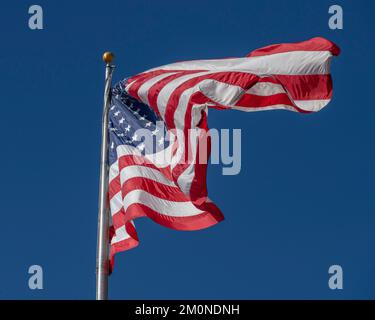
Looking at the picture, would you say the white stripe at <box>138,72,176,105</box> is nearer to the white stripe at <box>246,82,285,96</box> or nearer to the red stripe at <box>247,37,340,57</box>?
the white stripe at <box>246,82,285,96</box>

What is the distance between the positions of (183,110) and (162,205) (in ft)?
5.85

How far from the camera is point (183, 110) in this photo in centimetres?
2883

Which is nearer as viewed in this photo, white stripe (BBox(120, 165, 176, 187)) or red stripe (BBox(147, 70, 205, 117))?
white stripe (BBox(120, 165, 176, 187))

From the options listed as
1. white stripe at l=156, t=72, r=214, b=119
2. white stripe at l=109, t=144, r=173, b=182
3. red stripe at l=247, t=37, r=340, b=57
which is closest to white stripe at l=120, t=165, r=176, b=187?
white stripe at l=109, t=144, r=173, b=182

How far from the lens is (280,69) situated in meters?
29.7

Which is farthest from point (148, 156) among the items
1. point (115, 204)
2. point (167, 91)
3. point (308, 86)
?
point (308, 86)

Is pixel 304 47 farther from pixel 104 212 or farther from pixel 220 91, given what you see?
pixel 104 212

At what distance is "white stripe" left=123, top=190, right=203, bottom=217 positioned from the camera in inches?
1125

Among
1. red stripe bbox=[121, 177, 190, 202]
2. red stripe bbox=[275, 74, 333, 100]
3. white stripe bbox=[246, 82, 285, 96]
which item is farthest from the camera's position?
white stripe bbox=[246, 82, 285, 96]
